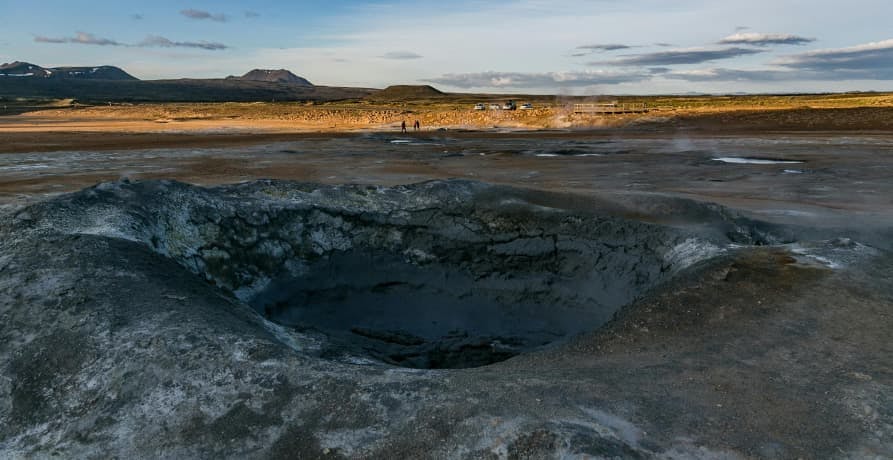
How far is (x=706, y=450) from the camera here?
11.1ft

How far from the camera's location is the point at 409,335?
9055 mm

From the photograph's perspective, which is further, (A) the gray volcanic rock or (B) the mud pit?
(B) the mud pit

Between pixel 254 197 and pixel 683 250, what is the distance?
641cm

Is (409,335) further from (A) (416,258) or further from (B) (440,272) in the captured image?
(A) (416,258)

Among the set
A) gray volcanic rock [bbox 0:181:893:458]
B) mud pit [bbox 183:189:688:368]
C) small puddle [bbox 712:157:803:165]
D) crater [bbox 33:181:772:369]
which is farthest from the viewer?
small puddle [bbox 712:157:803:165]

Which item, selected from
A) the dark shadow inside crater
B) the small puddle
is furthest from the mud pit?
the small puddle

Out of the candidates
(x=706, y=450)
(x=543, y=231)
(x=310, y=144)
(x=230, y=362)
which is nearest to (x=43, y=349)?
(x=230, y=362)

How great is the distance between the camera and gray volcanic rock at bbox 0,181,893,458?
366 centimetres

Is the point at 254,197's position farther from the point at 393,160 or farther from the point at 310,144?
the point at 310,144

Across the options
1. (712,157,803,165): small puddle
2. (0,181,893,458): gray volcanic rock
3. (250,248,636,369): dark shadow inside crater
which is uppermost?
(712,157,803,165): small puddle

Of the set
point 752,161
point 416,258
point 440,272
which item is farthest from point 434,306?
point 752,161

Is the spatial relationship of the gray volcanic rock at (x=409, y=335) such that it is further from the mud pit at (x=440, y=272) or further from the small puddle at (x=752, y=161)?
the small puddle at (x=752, y=161)

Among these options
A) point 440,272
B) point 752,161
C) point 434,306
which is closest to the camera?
point 434,306

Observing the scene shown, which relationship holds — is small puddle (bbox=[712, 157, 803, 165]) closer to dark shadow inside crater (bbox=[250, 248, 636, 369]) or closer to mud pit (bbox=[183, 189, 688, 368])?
mud pit (bbox=[183, 189, 688, 368])
